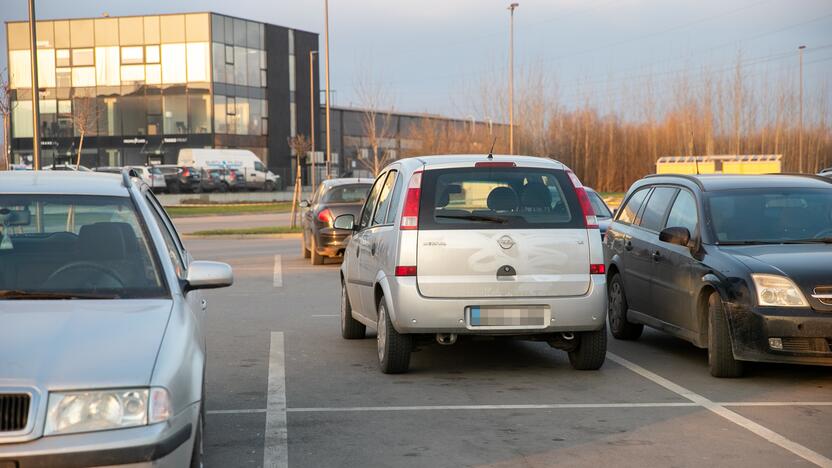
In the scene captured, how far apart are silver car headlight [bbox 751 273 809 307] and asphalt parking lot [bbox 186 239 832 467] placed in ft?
2.15

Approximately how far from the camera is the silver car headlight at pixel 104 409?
3.99 meters

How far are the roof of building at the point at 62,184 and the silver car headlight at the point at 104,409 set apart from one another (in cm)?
187

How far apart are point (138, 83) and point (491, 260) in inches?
2583

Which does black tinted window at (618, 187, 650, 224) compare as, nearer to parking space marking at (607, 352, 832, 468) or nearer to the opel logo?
parking space marking at (607, 352, 832, 468)

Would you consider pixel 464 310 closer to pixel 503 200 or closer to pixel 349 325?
pixel 503 200

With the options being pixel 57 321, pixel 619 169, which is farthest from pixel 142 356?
pixel 619 169

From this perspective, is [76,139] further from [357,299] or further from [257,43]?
[357,299]

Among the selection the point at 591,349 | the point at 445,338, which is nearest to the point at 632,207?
the point at 591,349

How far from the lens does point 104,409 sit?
4062 mm

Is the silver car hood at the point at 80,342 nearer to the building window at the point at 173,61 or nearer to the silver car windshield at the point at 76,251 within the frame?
the silver car windshield at the point at 76,251

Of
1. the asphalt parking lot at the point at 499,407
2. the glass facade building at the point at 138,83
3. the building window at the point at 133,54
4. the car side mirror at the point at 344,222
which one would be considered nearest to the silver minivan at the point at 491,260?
the asphalt parking lot at the point at 499,407

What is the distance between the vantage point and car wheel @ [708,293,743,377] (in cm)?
820

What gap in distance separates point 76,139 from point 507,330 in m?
67.3

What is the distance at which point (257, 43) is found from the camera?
73.5 meters
